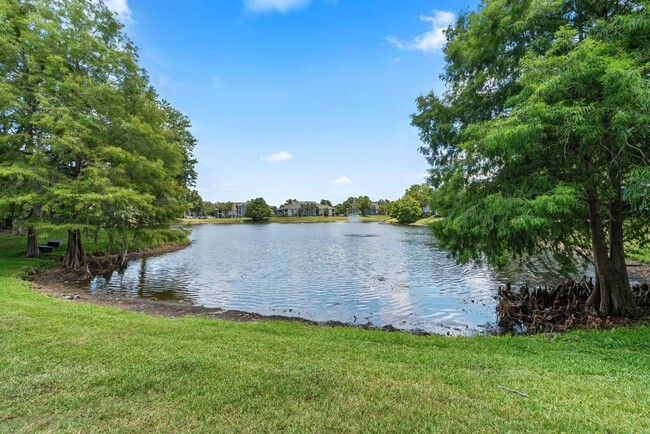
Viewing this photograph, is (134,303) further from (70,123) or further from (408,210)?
(408,210)

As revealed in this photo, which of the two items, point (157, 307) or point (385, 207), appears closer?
point (157, 307)

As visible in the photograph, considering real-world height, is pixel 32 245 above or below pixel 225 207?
below

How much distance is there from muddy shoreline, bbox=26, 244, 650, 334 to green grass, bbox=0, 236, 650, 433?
3.18 meters

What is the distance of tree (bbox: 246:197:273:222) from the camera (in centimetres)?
9512

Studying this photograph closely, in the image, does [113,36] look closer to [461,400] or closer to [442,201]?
[442,201]

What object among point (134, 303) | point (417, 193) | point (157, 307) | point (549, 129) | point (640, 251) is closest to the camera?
point (549, 129)

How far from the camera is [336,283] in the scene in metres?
15.6

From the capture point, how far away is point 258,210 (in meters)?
95.1

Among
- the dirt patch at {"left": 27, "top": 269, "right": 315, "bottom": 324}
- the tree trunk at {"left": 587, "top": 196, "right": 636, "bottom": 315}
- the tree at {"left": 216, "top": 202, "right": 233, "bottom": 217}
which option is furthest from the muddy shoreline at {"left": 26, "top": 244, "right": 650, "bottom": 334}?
the tree at {"left": 216, "top": 202, "right": 233, "bottom": 217}

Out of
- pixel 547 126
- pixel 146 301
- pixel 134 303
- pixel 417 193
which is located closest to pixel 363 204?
pixel 417 193

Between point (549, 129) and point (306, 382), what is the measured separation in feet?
17.9

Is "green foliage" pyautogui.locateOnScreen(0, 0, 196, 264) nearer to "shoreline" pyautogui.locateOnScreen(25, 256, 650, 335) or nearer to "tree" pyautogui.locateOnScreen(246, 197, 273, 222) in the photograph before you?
"shoreline" pyautogui.locateOnScreen(25, 256, 650, 335)

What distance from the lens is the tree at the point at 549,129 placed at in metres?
5.07

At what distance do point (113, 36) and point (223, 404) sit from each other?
19424 mm
